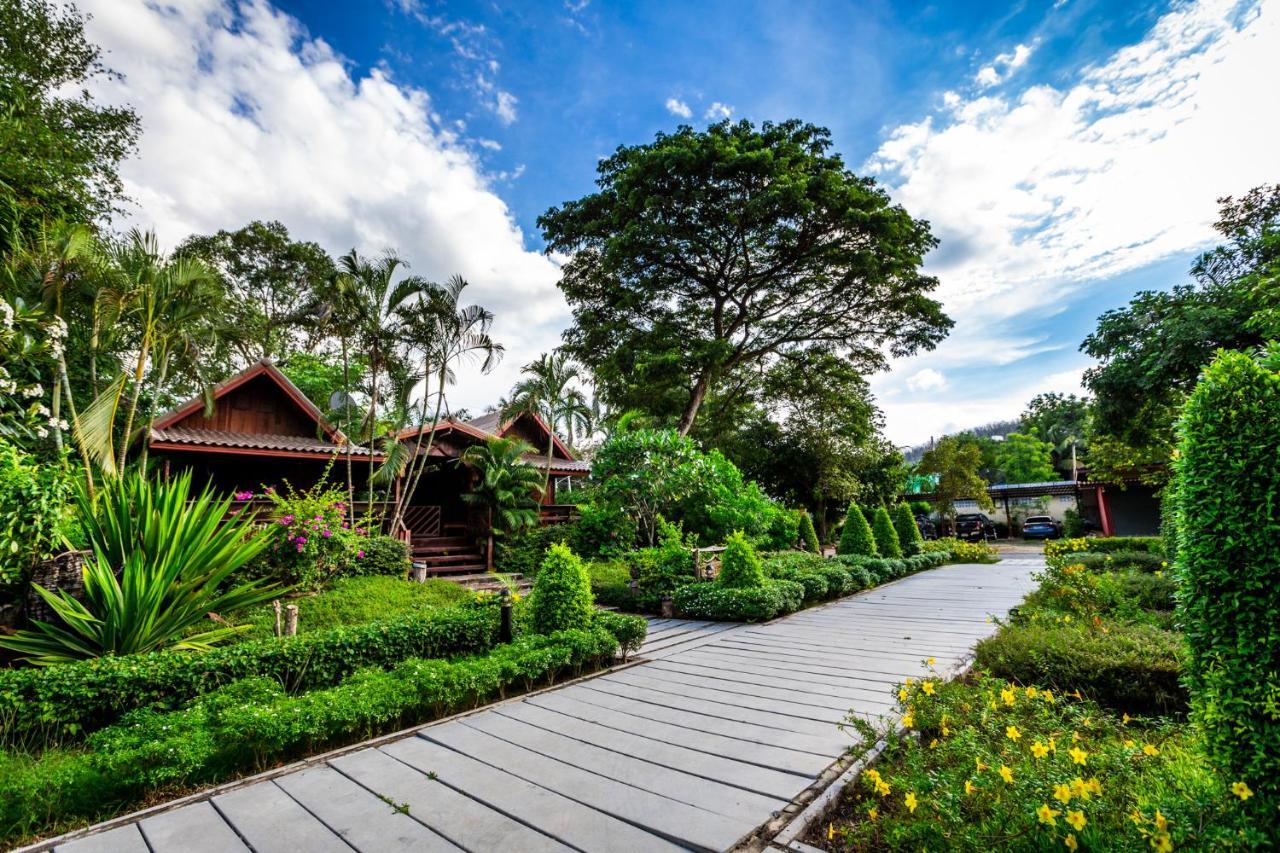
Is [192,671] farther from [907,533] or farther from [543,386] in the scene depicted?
[907,533]

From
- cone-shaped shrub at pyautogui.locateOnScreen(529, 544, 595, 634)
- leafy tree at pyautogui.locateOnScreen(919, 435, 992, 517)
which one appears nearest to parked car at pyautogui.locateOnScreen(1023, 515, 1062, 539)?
leafy tree at pyautogui.locateOnScreen(919, 435, 992, 517)

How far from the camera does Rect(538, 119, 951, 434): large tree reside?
14641 millimetres

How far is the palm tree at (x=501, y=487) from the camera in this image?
43.1 feet

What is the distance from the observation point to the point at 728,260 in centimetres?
1655

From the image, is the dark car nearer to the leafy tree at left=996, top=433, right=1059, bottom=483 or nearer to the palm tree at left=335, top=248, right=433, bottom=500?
the leafy tree at left=996, top=433, right=1059, bottom=483

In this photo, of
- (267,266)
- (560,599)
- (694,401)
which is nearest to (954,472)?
(694,401)

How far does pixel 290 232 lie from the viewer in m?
22.9

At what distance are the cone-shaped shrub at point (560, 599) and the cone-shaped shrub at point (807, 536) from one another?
1220 cm

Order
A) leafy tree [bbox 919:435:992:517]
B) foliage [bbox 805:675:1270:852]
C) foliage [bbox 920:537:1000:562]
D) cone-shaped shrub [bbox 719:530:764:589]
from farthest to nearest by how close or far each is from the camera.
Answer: leafy tree [bbox 919:435:992:517] < foliage [bbox 920:537:1000:562] < cone-shaped shrub [bbox 719:530:764:589] < foliage [bbox 805:675:1270:852]

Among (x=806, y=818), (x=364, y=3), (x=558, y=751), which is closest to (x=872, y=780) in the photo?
(x=806, y=818)

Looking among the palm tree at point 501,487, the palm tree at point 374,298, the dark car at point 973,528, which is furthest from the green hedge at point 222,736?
the dark car at point 973,528

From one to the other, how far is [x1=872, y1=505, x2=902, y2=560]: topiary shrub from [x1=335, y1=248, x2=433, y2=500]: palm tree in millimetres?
14152

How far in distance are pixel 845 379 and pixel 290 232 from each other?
23.7 m

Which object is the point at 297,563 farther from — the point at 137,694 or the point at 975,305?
the point at 975,305
